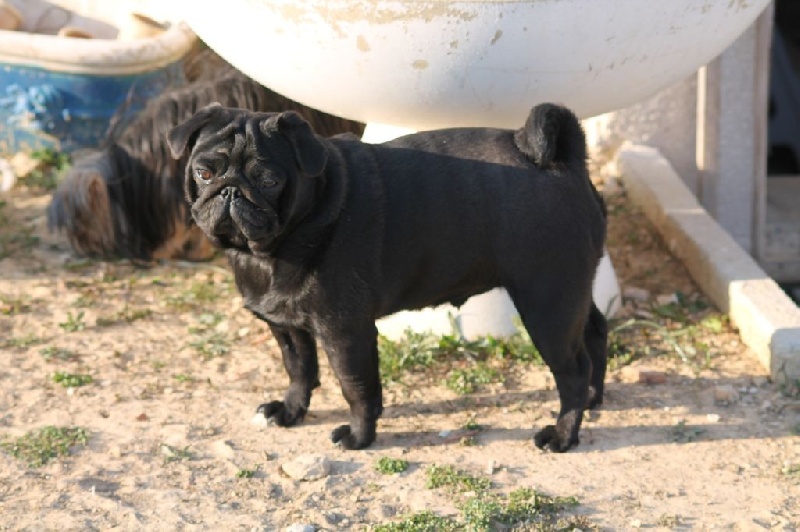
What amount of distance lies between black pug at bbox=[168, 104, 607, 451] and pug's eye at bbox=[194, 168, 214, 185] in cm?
4

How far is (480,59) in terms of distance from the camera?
3.07 m

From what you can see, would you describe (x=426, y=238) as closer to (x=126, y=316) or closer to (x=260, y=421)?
(x=260, y=421)

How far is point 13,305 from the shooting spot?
4.04 metres

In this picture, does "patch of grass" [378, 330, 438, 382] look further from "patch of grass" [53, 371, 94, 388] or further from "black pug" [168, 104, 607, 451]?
"patch of grass" [53, 371, 94, 388]

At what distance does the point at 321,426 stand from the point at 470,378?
51cm

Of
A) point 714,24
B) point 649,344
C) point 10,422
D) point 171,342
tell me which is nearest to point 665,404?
point 649,344

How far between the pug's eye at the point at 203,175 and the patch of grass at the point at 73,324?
4.58ft

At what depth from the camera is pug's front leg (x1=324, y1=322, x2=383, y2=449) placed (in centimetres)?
294

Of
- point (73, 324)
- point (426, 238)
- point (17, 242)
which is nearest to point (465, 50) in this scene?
point (426, 238)

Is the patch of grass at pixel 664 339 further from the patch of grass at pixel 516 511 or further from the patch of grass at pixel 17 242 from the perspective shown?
the patch of grass at pixel 17 242

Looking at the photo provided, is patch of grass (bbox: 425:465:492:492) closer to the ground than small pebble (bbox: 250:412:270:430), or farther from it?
closer to the ground

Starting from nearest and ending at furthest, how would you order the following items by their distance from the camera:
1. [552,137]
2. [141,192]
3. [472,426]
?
[552,137] < [472,426] < [141,192]

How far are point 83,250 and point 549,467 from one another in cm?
230

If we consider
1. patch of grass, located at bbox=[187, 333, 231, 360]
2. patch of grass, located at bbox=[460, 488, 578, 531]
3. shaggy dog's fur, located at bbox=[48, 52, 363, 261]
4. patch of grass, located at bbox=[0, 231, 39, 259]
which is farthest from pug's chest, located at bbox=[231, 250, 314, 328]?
patch of grass, located at bbox=[0, 231, 39, 259]
